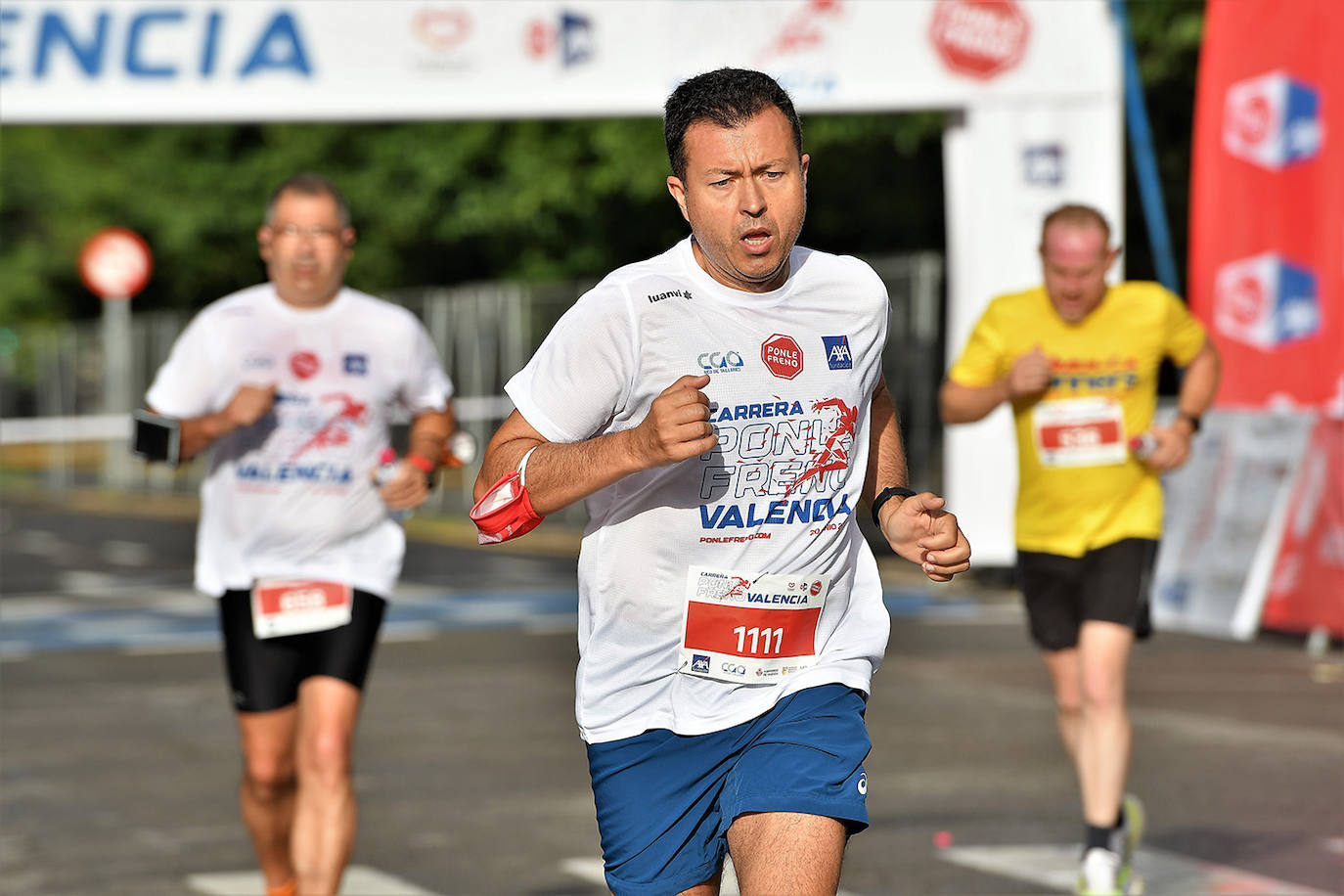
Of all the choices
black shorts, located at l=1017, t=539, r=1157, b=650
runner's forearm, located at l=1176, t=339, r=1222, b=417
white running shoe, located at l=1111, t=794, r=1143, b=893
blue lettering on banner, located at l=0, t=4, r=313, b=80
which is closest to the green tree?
blue lettering on banner, located at l=0, t=4, r=313, b=80

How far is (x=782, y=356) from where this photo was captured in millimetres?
3945

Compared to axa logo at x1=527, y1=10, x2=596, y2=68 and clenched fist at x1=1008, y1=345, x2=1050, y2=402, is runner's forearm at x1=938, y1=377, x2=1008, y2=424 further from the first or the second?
axa logo at x1=527, y1=10, x2=596, y2=68

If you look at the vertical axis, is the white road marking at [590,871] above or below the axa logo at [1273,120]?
below

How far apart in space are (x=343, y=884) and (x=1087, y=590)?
2.66 meters

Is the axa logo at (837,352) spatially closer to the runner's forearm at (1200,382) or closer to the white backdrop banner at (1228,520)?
the runner's forearm at (1200,382)

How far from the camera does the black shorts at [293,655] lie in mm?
6309

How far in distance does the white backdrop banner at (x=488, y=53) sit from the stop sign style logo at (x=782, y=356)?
9798 millimetres

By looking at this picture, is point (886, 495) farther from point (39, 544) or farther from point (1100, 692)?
point (39, 544)

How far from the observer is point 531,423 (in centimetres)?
387

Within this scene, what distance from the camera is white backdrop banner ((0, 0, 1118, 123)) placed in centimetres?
1320

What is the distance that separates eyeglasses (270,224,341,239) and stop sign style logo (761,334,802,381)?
9.06 ft

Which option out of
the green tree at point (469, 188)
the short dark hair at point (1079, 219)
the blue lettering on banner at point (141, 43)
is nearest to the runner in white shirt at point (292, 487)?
the short dark hair at point (1079, 219)

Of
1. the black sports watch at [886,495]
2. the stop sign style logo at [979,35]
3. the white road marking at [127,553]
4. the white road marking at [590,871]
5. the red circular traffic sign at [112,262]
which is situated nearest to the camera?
the black sports watch at [886,495]

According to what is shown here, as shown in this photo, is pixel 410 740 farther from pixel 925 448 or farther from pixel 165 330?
pixel 165 330
